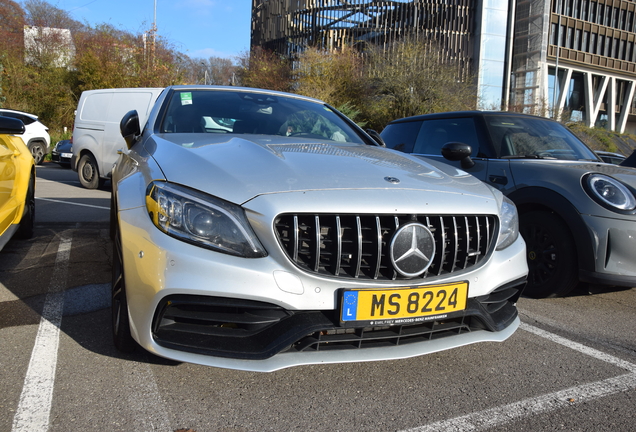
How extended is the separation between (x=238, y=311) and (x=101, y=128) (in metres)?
9.19

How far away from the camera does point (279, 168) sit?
2307mm

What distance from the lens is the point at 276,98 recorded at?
12.6 ft

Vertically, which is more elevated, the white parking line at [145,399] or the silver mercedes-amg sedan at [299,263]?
the silver mercedes-amg sedan at [299,263]

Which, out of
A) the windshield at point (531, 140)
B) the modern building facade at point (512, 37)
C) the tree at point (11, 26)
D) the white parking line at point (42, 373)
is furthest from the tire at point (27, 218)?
the modern building facade at point (512, 37)

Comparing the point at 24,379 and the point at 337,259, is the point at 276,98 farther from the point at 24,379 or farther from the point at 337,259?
the point at 24,379

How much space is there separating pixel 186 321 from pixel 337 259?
2.15 ft

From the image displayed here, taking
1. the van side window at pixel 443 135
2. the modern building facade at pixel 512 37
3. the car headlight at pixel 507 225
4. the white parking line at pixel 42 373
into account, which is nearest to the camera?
the white parking line at pixel 42 373

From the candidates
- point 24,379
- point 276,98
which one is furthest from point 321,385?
point 276,98

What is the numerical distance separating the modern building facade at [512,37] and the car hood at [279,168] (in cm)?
3343

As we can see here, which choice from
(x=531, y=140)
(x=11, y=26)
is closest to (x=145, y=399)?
(x=531, y=140)

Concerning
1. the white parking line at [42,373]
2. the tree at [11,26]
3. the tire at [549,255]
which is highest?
the tree at [11,26]

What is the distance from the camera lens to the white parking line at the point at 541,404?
2.04 m

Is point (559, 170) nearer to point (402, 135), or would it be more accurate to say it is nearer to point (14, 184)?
point (402, 135)

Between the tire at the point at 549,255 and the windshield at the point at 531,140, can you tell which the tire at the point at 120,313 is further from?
the windshield at the point at 531,140
